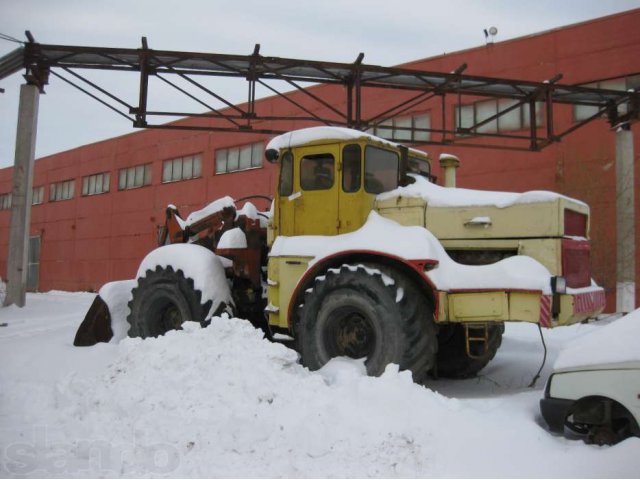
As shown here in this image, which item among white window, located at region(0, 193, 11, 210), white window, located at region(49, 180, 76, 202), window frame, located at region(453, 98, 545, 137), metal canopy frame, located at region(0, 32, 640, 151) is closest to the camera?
metal canopy frame, located at region(0, 32, 640, 151)

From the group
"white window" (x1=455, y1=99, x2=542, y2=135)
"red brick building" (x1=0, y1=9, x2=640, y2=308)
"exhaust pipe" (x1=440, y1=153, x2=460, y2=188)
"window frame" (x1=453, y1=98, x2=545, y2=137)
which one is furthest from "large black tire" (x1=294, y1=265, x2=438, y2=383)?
"white window" (x1=455, y1=99, x2=542, y2=135)

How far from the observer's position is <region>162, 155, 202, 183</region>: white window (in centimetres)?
2194

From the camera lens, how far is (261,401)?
3.98 meters

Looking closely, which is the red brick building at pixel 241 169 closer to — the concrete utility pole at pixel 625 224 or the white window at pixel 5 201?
the white window at pixel 5 201

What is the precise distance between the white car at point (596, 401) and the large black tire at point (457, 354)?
223 centimetres

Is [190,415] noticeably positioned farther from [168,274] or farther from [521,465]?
[168,274]

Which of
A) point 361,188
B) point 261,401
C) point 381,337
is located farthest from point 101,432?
point 361,188

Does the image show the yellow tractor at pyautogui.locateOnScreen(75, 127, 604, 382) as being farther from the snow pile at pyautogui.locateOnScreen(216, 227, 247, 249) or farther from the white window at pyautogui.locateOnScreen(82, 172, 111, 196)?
the white window at pyautogui.locateOnScreen(82, 172, 111, 196)

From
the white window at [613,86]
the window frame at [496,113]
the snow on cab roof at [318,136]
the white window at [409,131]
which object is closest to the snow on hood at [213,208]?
the snow on cab roof at [318,136]

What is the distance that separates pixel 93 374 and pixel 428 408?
3.28 m

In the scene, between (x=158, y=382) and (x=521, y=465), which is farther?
(x=158, y=382)

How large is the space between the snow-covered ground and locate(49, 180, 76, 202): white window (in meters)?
26.3

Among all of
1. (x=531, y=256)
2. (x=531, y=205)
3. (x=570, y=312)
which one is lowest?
(x=570, y=312)

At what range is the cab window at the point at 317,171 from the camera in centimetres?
565
